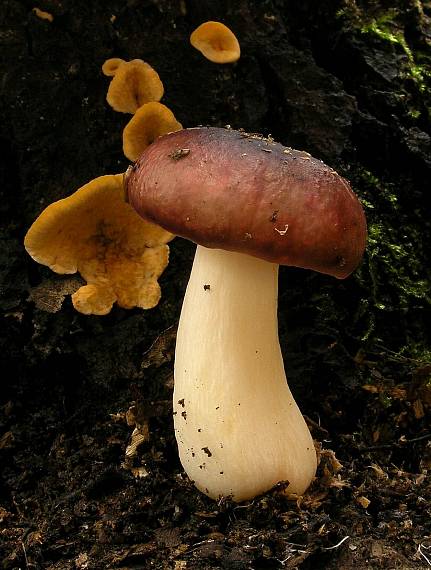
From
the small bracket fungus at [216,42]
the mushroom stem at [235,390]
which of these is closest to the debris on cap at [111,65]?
the small bracket fungus at [216,42]

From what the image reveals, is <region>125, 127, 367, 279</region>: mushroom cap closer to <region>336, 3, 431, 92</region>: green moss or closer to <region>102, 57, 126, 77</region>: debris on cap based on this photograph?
<region>102, 57, 126, 77</region>: debris on cap

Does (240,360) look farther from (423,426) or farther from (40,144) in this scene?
(40,144)

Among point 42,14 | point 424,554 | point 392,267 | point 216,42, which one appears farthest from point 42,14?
point 424,554

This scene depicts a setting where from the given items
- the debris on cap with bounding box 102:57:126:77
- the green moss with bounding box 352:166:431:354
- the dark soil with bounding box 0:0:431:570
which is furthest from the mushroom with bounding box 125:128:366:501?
the green moss with bounding box 352:166:431:354

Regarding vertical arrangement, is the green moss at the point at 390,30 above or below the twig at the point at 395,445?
above

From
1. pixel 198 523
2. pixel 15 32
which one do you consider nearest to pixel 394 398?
pixel 198 523

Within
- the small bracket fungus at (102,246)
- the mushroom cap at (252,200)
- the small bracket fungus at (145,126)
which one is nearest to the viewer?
the mushroom cap at (252,200)

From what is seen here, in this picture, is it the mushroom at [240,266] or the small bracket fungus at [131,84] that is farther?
the small bracket fungus at [131,84]

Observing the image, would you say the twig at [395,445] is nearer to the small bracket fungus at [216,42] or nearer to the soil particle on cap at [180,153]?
the soil particle on cap at [180,153]
